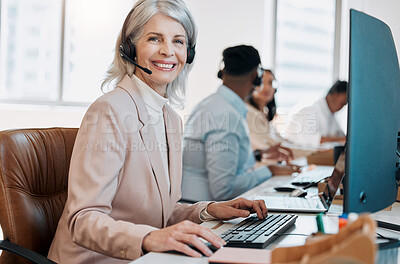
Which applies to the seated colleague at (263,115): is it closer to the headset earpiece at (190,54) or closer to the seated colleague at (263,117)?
the seated colleague at (263,117)

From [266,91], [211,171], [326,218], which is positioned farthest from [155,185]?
[266,91]

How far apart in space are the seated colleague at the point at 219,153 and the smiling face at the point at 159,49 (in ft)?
3.30

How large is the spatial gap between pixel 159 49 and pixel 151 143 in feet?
0.99

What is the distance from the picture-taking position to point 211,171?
2432 mm

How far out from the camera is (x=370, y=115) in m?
0.94

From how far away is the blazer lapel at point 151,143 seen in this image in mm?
1295

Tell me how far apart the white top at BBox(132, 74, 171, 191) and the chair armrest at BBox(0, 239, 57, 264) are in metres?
0.42

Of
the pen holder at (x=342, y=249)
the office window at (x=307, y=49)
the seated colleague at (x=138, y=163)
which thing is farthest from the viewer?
the office window at (x=307, y=49)

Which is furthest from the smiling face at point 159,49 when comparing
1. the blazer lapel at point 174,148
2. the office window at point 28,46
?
the office window at point 28,46

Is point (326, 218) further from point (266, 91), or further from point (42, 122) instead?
point (42, 122)

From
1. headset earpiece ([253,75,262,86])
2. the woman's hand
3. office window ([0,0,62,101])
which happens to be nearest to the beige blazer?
the woman's hand

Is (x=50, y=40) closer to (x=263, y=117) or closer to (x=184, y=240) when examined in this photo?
(x=263, y=117)

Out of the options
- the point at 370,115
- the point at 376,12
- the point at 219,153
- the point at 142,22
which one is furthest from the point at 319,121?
the point at 370,115

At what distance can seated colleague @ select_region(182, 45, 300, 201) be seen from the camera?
2.42 m
